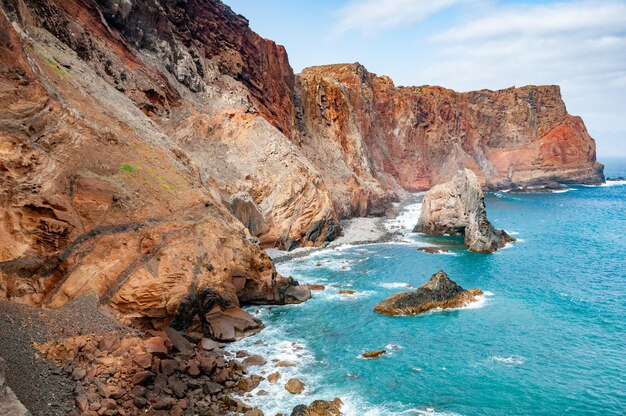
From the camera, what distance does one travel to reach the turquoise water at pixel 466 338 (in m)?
23.2

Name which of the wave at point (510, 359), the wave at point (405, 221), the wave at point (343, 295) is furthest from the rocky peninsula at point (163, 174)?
the wave at point (510, 359)

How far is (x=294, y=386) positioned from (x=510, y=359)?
13341mm

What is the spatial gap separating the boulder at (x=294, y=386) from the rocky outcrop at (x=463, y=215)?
123ft

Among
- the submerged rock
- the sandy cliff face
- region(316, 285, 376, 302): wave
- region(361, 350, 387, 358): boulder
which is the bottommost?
the submerged rock

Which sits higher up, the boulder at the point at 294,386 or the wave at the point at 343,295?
the wave at the point at 343,295

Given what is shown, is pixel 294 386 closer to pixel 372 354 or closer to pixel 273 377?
pixel 273 377

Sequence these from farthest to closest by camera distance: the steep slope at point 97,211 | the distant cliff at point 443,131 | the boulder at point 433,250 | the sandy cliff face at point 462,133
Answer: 1. the sandy cliff face at point 462,133
2. the distant cliff at point 443,131
3. the boulder at point 433,250
4. the steep slope at point 97,211

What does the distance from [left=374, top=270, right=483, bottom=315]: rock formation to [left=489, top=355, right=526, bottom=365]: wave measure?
26.5 ft

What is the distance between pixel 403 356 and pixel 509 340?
25.5ft

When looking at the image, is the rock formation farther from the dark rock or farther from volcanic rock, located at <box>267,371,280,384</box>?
the dark rock

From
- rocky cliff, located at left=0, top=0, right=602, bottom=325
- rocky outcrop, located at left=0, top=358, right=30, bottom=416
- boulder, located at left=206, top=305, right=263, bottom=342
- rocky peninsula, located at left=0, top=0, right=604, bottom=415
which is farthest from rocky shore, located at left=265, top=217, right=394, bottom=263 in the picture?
rocky outcrop, located at left=0, top=358, right=30, bottom=416

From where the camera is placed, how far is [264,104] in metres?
68.9

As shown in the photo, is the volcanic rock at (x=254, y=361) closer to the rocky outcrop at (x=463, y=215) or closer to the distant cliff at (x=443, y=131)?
the rocky outcrop at (x=463, y=215)

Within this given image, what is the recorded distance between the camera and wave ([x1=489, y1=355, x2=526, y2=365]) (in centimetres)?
2689
